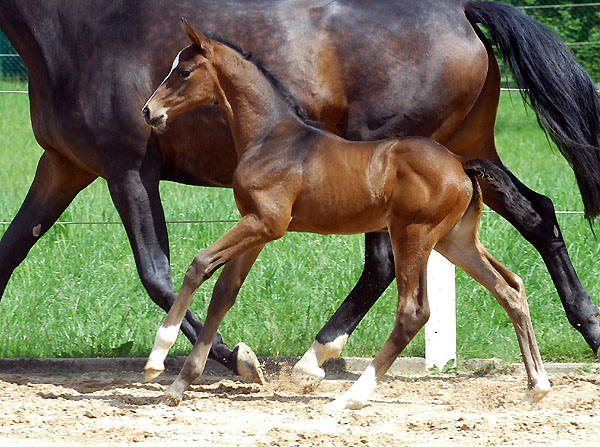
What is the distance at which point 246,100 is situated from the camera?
4.27 meters

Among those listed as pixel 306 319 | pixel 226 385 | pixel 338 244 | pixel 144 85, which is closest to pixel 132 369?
pixel 226 385

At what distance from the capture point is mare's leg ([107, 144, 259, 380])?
15.1 feet

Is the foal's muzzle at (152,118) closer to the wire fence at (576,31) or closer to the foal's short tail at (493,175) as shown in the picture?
the foal's short tail at (493,175)

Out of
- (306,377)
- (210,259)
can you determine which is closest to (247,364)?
(306,377)

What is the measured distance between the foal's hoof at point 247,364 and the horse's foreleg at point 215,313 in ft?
1.13

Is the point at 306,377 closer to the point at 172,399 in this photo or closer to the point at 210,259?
the point at 172,399

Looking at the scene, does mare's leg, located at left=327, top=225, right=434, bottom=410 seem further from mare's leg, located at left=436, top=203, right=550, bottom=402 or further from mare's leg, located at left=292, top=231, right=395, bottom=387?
mare's leg, located at left=292, top=231, right=395, bottom=387

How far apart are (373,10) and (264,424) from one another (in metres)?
2.18

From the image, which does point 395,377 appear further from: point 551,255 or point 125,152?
point 125,152

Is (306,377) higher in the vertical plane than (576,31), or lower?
lower

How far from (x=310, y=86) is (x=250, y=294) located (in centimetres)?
187

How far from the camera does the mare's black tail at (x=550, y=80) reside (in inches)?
189

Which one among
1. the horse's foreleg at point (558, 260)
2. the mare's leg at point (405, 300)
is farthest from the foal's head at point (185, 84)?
the horse's foreleg at point (558, 260)

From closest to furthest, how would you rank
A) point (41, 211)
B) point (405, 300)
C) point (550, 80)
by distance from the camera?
point (405, 300), point (550, 80), point (41, 211)
